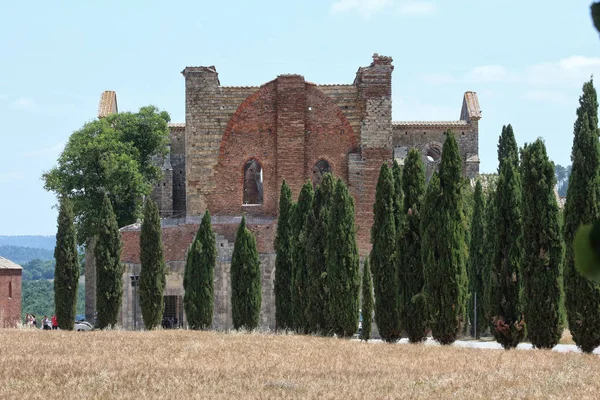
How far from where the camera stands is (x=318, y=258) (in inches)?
1159

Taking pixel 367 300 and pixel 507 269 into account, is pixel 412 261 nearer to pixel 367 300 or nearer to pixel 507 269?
pixel 507 269

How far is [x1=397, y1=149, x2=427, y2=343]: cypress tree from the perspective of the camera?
25047 mm

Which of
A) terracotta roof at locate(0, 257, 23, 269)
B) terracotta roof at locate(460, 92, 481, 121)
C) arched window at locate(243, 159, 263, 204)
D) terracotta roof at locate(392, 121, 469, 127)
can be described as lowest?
terracotta roof at locate(0, 257, 23, 269)

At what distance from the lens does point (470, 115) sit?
156ft

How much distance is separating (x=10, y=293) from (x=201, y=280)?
68.1 feet

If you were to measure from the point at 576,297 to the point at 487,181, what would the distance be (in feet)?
77.8

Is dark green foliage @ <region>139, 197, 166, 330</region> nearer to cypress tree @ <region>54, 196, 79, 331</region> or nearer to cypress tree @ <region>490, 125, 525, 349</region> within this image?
cypress tree @ <region>54, 196, 79, 331</region>

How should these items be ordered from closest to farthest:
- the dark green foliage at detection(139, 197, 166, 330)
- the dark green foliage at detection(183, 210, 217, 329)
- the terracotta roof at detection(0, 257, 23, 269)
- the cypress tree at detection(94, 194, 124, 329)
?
1. the cypress tree at detection(94, 194, 124, 329)
2. the dark green foliage at detection(139, 197, 166, 330)
3. the dark green foliage at detection(183, 210, 217, 329)
4. the terracotta roof at detection(0, 257, 23, 269)

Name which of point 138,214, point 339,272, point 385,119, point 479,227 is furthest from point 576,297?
point 138,214

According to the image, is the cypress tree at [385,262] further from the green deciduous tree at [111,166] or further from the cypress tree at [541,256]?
the green deciduous tree at [111,166]

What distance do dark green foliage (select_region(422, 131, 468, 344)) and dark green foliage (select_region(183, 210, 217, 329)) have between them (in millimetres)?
10690

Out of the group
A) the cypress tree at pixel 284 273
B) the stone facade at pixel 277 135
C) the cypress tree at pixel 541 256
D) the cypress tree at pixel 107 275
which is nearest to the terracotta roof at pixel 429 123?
the stone facade at pixel 277 135

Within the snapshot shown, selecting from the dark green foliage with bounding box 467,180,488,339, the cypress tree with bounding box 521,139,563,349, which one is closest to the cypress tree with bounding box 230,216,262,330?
the dark green foliage with bounding box 467,180,488,339

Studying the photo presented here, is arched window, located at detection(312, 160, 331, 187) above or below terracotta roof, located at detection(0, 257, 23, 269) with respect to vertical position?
above
